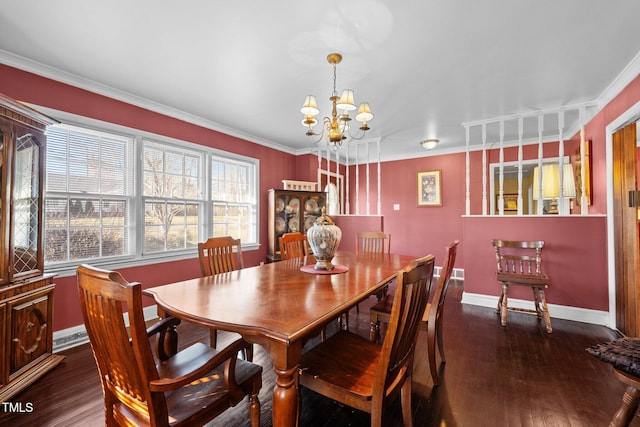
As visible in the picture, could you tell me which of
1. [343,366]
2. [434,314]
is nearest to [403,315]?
[343,366]

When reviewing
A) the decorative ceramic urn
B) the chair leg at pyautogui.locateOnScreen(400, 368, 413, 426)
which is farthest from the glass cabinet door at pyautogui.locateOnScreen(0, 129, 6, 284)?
the chair leg at pyautogui.locateOnScreen(400, 368, 413, 426)

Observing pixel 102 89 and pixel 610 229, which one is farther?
pixel 610 229

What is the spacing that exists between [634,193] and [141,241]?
4.93m

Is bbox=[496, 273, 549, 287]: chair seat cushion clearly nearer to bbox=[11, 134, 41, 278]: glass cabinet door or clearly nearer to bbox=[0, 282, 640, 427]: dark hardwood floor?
bbox=[0, 282, 640, 427]: dark hardwood floor

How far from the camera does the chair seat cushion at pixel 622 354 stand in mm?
1236

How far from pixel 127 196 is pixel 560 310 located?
5.02 m

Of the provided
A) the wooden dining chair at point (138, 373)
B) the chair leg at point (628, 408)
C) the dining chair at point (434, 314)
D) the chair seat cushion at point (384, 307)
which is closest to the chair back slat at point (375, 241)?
the chair seat cushion at point (384, 307)

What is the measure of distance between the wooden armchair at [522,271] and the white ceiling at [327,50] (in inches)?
65.1

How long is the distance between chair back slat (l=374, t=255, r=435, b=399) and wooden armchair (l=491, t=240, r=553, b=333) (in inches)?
91.9

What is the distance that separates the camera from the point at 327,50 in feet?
7.11

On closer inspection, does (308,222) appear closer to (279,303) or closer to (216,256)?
(216,256)

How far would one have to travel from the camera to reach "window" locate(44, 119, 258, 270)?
8.55 ft

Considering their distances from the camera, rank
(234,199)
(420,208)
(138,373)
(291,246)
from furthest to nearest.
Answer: (420,208), (234,199), (291,246), (138,373)

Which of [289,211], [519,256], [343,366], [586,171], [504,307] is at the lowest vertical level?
[504,307]
